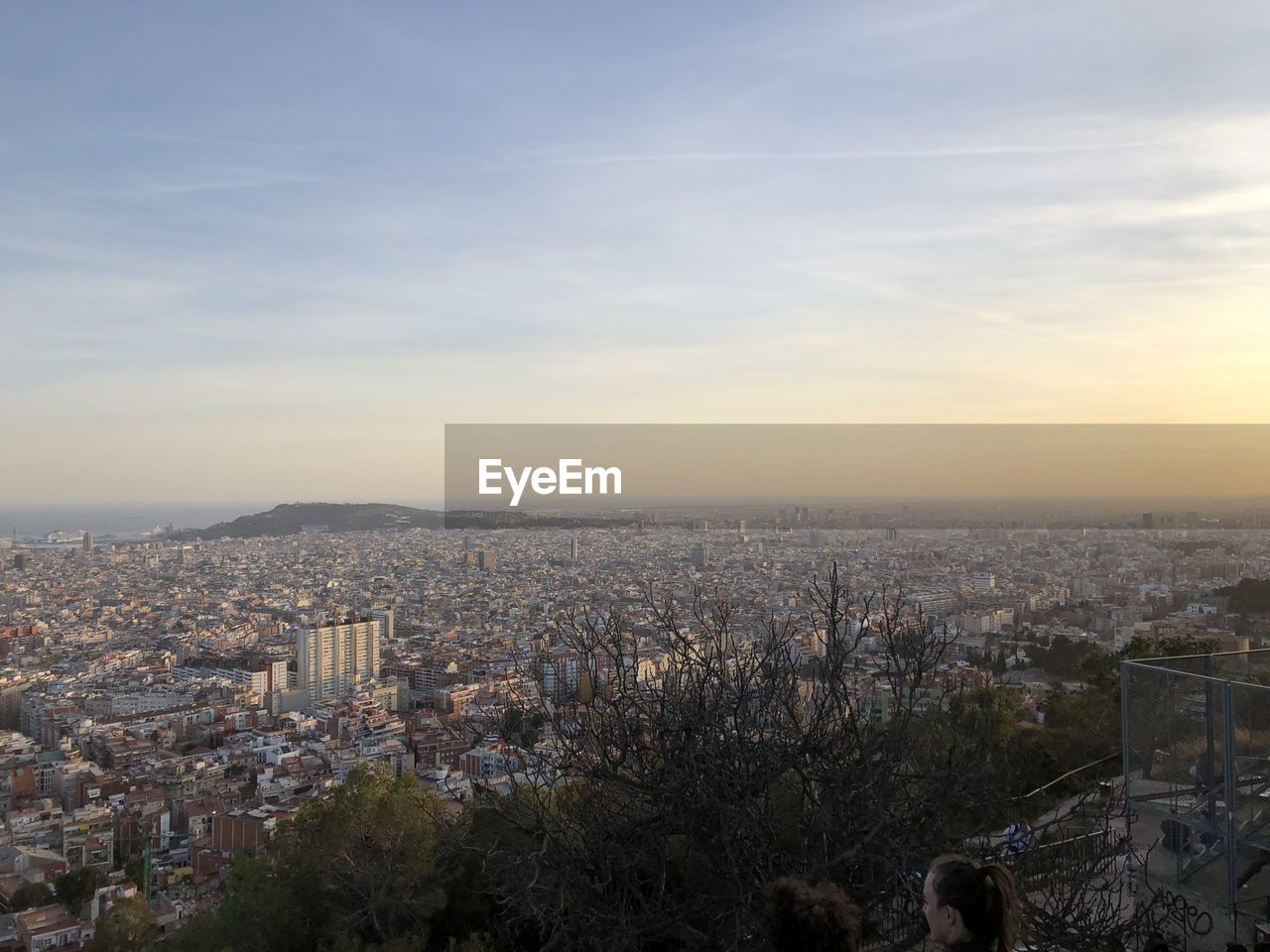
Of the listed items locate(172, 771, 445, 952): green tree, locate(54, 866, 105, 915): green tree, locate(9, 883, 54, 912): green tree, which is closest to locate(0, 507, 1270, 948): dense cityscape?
locate(9, 883, 54, 912): green tree

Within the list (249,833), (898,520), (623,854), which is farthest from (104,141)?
(623,854)

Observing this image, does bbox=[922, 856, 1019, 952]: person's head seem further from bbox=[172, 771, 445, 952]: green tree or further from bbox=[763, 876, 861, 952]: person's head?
bbox=[172, 771, 445, 952]: green tree

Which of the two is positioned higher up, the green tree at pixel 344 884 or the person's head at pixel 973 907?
the person's head at pixel 973 907

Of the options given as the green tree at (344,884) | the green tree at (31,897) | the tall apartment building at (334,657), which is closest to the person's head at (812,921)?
the green tree at (344,884)

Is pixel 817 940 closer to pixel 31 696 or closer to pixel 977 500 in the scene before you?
pixel 977 500

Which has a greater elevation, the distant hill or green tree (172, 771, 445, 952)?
the distant hill

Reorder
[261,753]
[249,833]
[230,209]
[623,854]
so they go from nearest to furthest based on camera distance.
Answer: [623,854]
[249,833]
[261,753]
[230,209]

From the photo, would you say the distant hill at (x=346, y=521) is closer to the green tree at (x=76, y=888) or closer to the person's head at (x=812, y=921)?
the green tree at (x=76, y=888)
